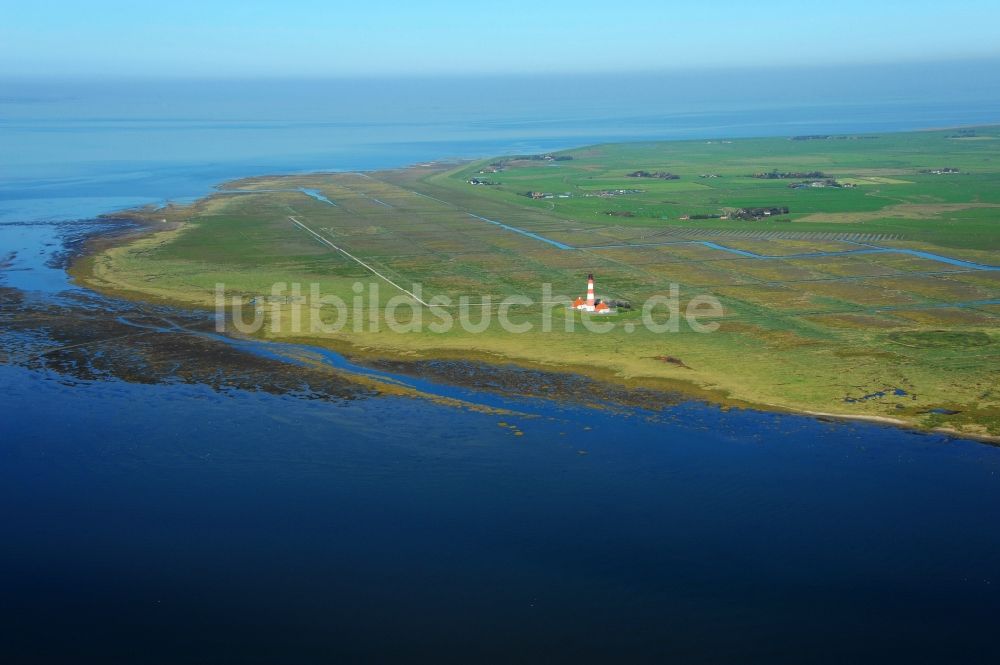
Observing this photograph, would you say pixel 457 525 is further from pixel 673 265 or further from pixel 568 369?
pixel 673 265

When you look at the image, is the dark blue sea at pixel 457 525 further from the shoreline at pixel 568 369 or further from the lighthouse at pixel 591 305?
the lighthouse at pixel 591 305

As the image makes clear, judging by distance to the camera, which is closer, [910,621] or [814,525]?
[910,621]

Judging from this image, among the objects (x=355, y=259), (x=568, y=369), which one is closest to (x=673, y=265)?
(x=355, y=259)

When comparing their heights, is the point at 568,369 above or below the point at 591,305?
below

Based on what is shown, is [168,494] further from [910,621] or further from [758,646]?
[910,621]


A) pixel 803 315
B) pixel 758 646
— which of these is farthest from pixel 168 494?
pixel 803 315

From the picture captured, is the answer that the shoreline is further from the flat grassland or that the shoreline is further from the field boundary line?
the field boundary line

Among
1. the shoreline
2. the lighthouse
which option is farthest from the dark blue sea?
the lighthouse
